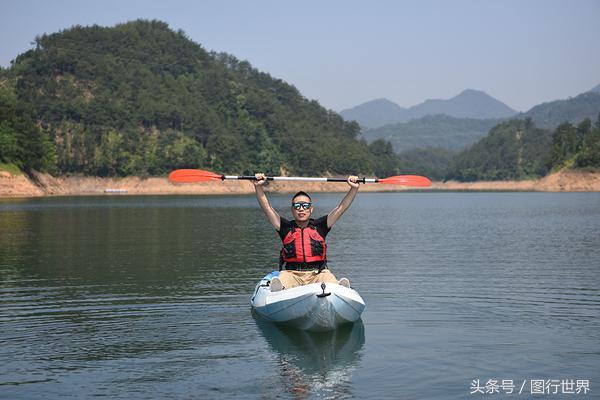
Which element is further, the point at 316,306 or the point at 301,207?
the point at 301,207

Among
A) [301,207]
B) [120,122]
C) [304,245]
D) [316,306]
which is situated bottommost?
[316,306]

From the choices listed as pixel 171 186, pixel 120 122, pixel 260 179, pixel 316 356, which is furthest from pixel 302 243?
pixel 120 122

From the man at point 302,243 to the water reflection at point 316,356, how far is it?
0.97 meters

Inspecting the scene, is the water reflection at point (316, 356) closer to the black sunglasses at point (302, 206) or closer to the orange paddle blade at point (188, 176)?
the black sunglasses at point (302, 206)

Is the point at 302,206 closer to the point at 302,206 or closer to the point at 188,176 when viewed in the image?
the point at 302,206

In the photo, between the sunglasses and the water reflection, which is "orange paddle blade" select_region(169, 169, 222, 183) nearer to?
the water reflection

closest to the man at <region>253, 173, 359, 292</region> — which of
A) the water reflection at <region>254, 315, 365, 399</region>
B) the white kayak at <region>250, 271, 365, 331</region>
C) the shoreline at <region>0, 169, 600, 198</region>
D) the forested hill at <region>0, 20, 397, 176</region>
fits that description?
the white kayak at <region>250, 271, 365, 331</region>

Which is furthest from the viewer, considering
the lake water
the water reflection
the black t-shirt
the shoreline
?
the shoreline

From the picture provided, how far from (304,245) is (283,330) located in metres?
1.78

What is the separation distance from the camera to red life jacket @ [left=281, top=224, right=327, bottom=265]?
617 inches

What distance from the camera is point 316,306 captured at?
574 inches

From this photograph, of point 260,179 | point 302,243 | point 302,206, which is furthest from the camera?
point 302,243

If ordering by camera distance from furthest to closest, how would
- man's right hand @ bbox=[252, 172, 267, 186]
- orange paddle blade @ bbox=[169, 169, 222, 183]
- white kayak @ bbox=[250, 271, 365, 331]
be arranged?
1. orange paddle blade @ bbox=[169, 169, 222, 183]
2. man's right hand @ bbox=[252, 172, 267, 186]
3. white kayak @ bbox=[250, 271, 365, 331]

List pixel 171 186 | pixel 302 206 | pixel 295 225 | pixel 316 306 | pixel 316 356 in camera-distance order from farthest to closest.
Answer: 1. pixel 171 186
2. pixel 295 225
3. pixel 302 206
4. pixel 316 306
5. pixel 316 356
